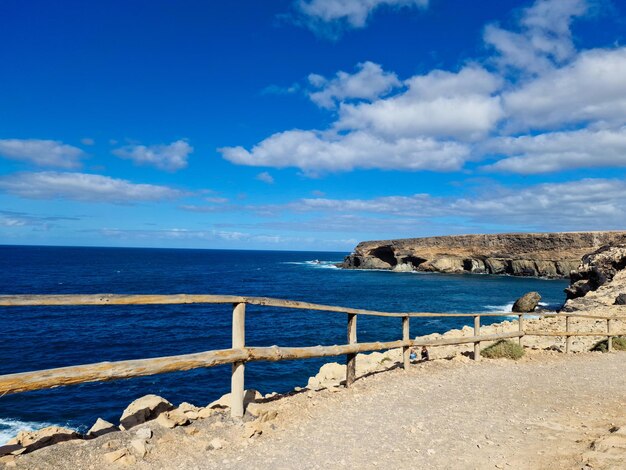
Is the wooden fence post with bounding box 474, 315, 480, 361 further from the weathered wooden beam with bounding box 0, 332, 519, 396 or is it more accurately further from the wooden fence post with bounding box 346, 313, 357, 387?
the weathered wooden beam with bounding box 0, 332, 519, 396

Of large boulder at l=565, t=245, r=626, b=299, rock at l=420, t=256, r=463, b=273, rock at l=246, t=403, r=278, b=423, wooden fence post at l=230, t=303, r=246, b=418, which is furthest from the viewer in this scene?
rock at l=420, t=256, r=463, b=273

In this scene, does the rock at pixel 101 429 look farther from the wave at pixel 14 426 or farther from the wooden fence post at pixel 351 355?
the wave at pixel 14 426

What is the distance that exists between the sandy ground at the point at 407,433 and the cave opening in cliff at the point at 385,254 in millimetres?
106285

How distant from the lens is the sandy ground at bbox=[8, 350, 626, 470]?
4.69m

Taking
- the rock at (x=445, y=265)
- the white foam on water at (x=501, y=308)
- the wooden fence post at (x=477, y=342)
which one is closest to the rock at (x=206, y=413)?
the wooden fence post at (x=477, y=342)

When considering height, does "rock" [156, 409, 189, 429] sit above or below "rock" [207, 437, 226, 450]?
above

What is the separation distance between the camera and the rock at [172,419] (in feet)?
17.4

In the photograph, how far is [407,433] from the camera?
5.80 metres

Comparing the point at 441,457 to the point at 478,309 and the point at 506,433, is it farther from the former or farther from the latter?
the point at 478,309

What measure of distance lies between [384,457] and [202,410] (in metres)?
2.62

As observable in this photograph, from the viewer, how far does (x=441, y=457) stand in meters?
5.07

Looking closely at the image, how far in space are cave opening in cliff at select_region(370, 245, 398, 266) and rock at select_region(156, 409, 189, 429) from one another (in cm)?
10957

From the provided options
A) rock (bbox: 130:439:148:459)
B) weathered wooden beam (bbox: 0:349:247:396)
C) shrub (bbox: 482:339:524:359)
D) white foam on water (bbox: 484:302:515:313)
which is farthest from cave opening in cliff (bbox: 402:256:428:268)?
rock (bbox: 130:439:148:459)

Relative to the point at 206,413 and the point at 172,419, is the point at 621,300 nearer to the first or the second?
the point at 206,413
